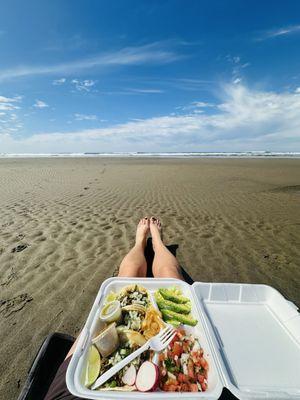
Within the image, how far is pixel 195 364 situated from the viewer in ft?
4.99

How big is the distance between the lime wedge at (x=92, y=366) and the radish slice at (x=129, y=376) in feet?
0.56

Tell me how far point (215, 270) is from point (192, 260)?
1.68ft

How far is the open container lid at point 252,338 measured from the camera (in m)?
1.43

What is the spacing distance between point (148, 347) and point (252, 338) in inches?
32.4

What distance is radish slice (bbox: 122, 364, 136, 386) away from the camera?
1.37 meters

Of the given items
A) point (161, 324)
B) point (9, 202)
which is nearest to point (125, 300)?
point (161, 324)

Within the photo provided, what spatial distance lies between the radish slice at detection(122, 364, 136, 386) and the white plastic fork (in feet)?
0.13

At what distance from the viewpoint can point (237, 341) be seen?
1.75 metres

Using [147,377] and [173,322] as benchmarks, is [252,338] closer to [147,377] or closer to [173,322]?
[173,322]

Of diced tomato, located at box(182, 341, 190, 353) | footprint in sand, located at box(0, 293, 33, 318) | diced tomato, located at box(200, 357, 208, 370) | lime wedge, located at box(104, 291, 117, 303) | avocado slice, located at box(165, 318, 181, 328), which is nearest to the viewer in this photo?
diced tomato, located at box(200, 357, 208, 370)

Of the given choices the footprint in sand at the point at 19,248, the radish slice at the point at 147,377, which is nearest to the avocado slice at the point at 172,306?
the radish slice at the point at 147,377

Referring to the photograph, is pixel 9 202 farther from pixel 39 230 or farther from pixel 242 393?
pixel 242 393

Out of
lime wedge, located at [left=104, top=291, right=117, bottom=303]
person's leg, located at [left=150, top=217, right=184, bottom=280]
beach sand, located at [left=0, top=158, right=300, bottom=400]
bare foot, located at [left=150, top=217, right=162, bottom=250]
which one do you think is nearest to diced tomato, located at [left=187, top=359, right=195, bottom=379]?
lime wedge, located at [left=104, top=291, right=117, bottom=303]

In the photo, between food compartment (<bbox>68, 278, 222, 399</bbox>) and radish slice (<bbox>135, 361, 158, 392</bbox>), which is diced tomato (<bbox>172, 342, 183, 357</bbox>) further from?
radish slice (<bbox>135, 361, 158, 392</bbox>)
